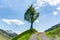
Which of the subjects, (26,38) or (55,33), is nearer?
(26,38)

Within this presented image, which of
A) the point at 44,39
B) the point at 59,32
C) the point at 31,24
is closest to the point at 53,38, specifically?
the point at 44,39

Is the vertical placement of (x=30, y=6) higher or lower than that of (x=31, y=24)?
higher

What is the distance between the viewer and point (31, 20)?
128 m

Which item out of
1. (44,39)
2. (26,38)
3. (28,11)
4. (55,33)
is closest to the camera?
(44,39)

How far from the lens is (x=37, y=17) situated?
131375 mm

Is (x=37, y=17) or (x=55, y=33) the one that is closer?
(x=55, y=33)

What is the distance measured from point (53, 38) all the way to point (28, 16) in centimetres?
3594

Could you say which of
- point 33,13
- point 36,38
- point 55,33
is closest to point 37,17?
point 33,13

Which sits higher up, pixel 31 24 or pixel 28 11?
pixel 28 11

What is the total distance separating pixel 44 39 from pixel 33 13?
3733 cm

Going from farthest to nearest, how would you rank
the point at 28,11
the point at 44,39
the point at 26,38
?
the point at 28,11 < the point at 26,38 < the point at 44,39

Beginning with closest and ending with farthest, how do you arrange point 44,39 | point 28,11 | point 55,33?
point 44,39
point 55,33
point 28,11

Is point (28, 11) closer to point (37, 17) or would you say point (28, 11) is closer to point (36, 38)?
point (37, 17)

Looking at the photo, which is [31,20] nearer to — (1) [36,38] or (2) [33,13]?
(2) [33,13]
